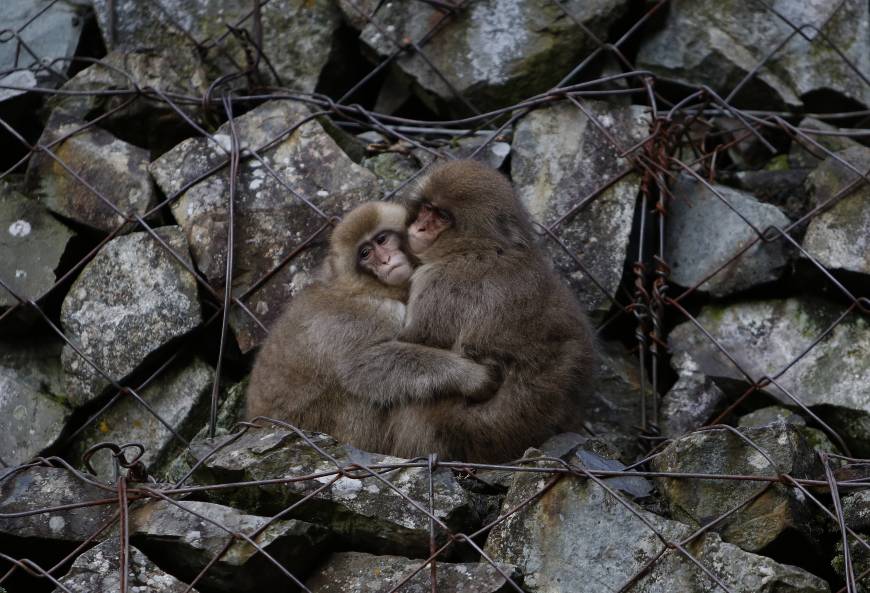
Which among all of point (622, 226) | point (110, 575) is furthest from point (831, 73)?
point (110, 575)

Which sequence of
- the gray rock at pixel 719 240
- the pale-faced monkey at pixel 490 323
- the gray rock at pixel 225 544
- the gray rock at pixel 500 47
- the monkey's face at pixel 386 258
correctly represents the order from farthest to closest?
the gray rock at pixel 500 47, the gray rock at pixel 719 240, the monkey's face at pixel 386 258, the pale-faced monkey at pixel 490 323, the gray rock at pixel 225 544

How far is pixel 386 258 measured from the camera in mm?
5984

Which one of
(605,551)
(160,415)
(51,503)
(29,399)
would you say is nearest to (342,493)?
(605,551)

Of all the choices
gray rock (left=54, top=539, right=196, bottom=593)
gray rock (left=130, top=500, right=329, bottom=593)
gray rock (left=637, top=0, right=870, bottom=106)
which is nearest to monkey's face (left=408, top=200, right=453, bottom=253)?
gray rock (left=130, top=500, right=329, bottom=593)

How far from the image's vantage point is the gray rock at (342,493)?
476 centimetres

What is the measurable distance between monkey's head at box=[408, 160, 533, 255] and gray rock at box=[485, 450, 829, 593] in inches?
60.4

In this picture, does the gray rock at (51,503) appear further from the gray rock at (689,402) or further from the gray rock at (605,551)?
the gray rock at (689,402)

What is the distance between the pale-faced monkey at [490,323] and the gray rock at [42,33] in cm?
288

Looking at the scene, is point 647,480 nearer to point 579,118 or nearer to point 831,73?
point 579,118

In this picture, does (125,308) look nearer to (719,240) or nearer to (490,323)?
(490,323)

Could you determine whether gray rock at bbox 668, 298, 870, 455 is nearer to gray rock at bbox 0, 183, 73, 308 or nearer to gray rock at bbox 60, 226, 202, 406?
gray rock at bbox 60, 226, 202, 406

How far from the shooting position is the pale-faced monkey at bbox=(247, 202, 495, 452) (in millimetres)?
5688

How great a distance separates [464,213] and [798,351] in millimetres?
1848

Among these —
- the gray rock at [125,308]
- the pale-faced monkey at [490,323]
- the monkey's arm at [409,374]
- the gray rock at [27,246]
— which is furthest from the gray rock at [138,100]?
the monkey's arm at [409,374]
